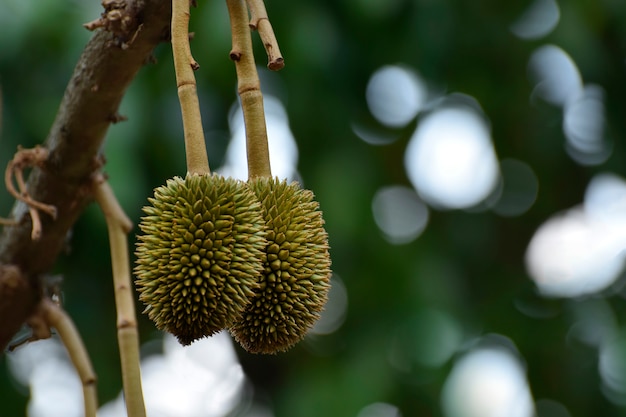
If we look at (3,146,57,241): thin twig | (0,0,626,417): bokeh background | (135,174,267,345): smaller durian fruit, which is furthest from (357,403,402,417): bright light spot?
(135,174,267,345): smaller durian fruit

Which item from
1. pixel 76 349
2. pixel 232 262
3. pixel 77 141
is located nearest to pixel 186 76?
pixel 232 262

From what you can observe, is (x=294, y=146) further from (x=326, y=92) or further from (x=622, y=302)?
(x=622, y=302)

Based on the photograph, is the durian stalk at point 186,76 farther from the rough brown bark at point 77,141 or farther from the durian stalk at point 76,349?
the durian stalk at point 76,349

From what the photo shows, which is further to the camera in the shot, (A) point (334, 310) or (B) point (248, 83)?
(A) point (334, 310)

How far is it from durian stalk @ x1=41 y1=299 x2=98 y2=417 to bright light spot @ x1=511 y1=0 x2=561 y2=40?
1872 mm

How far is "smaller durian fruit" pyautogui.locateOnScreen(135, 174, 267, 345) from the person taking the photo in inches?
33.3

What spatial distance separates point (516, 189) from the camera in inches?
132

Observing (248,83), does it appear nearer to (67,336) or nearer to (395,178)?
(67,336)

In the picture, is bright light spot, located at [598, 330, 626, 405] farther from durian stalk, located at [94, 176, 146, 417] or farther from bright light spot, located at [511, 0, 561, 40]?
durian stalk, located at [94, 176, 146, 417]

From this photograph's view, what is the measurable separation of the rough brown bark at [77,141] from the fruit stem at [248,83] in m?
0.11

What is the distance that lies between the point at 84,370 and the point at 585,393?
2.16m

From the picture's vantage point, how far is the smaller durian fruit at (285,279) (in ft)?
2.93

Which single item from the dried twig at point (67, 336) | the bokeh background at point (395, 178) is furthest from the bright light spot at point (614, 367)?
the dried twig at point (67, 336)

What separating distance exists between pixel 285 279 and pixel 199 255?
93 mm
